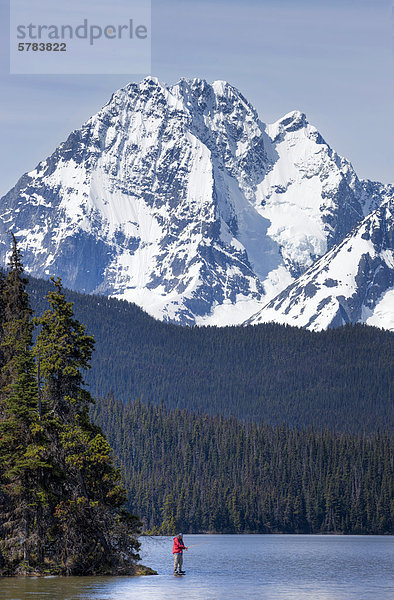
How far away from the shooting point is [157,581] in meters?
78.6

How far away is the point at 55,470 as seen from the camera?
2940 inches

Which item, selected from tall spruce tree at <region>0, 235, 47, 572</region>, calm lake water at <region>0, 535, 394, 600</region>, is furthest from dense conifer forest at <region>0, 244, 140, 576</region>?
calm lake water at <region>0, 535, 394, 600</region>

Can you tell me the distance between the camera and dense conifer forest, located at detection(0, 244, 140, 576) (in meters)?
74.1

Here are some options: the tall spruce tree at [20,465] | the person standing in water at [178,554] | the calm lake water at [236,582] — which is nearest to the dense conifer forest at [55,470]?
the tall spruce tree at [20,465]

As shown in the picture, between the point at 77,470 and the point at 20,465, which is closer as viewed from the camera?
the point at 20,465

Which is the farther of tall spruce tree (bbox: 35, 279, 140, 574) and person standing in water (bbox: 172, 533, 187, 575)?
person standing in water (bbox: 172, 533, 187, 575)

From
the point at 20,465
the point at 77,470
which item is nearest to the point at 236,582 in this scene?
the point at 77,470

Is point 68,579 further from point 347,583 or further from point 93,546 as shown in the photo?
point 347,583

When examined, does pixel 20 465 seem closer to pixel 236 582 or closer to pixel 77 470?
pixel 77 470

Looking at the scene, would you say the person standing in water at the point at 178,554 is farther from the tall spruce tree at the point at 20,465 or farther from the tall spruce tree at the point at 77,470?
the tall spruce tree at the point at 20,465

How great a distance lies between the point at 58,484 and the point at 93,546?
4.63m

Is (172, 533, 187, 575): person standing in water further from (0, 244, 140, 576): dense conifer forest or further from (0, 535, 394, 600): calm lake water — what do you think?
(0, 244, 140, 576): dense conifer forest

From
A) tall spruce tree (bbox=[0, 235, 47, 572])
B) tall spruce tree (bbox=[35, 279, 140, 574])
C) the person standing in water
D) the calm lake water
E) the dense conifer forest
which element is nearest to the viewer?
the calm lake water

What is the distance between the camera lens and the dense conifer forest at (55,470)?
74.1 meters
